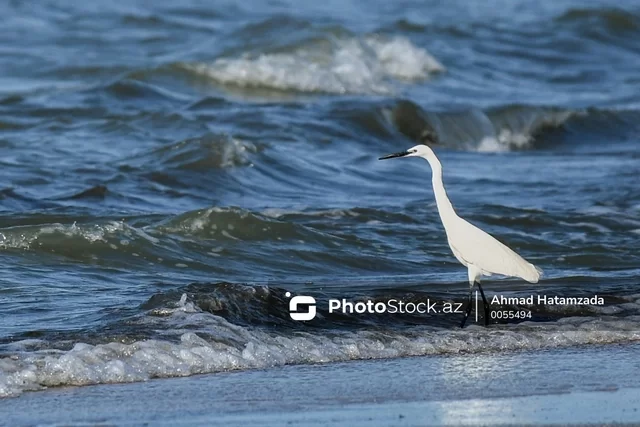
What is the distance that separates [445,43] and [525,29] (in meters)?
2.25

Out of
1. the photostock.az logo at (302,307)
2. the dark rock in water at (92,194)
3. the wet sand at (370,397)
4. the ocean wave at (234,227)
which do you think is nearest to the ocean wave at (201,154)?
the dark rock in water at (92,194)

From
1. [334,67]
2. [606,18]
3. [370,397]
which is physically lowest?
[370,397]

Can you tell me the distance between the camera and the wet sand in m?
4.48

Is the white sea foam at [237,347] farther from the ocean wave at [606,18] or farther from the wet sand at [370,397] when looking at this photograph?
the ocean wave at [606,18]

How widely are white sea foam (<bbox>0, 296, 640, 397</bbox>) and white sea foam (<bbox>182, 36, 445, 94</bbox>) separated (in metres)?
9.96

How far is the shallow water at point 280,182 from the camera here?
19.3ft

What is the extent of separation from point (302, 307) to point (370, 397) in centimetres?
154

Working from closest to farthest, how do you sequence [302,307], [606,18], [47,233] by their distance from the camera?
1. [302,307]
2. [47,233]
3. [606,18]

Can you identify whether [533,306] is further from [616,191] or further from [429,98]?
[429,98]

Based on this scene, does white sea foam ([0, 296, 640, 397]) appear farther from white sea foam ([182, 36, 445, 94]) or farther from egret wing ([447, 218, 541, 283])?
white sea foam ([182, 36, 445, 94])

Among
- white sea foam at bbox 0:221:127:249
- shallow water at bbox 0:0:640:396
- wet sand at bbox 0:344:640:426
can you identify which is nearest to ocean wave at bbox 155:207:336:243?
shallow water at bbox 0:0:640:396

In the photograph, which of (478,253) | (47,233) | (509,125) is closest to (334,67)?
(509,125)

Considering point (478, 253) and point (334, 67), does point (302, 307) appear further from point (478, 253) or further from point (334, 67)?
point (334, 67)

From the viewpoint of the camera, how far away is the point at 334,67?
16969mm
